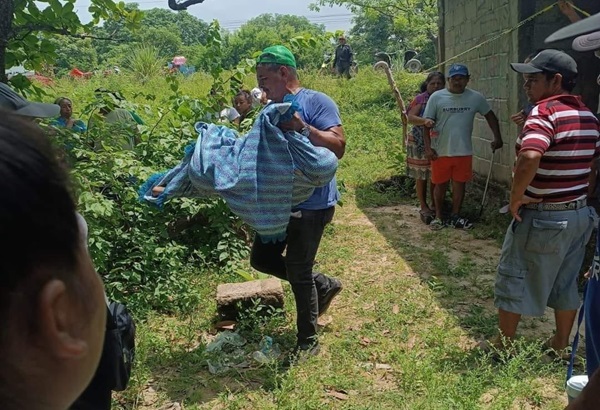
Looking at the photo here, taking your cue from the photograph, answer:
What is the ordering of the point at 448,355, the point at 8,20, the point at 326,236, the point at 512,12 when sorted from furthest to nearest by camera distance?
the point at 326,236 < the point at 512,12 < the point at 8,20 < the point at 448,355

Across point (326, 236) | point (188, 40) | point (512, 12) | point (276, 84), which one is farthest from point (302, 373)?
point (188, 40)

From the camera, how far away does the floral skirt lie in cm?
644

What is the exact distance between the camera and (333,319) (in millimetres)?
3918

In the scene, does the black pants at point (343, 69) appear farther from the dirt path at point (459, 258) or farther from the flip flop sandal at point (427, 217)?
the flip flop sandal at point (427, 217)

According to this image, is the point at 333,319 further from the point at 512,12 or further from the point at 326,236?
the point at 512,12

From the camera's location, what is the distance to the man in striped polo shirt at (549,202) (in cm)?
289

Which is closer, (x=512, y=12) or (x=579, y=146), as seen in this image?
(x=579, y=146)

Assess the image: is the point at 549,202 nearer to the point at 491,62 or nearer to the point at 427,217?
the point at 427,217

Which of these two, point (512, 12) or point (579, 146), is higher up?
point (512, 12)

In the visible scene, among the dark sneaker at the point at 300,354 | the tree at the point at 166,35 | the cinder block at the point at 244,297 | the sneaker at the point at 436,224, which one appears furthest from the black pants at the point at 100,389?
the tree at the point at 166,35

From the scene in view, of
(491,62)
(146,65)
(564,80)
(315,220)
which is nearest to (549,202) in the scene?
(564,80)

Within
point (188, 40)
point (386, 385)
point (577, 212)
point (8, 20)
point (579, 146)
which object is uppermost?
point (188, 40)

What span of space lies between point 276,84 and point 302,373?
5.32 feet

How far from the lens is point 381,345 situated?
3.51m
